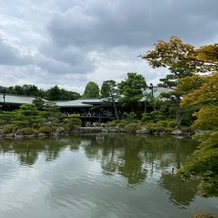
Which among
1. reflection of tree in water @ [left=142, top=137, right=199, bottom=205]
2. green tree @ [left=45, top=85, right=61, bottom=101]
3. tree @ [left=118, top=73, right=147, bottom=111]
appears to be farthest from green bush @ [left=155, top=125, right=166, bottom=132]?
green tree @ [left=45, top=85, right=61, bottom=101]

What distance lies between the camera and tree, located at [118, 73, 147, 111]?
1005 inches

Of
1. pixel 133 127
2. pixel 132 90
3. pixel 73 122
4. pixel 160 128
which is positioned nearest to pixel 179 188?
pixel 160 128

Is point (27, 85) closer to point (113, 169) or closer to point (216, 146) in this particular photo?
point (113, 169)

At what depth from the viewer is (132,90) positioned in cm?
2553

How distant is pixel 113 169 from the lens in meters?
8.34

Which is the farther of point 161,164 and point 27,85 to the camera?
point 27,85

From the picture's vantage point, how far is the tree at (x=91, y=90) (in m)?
42.3

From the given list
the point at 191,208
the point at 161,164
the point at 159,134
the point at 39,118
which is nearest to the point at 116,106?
the point at 159,134

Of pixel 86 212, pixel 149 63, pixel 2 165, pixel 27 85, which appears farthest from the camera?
pixel 27 85

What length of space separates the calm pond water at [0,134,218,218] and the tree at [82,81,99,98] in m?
32.5

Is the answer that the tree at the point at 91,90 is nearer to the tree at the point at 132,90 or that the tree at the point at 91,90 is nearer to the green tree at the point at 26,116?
the tree at the point at 132,90

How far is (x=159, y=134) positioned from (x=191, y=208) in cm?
1580

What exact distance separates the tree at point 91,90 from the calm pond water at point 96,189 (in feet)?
106

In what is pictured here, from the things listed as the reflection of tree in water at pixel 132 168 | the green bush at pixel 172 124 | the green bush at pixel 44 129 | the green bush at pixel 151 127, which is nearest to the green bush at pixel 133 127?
the green bush at pixel 151 127
